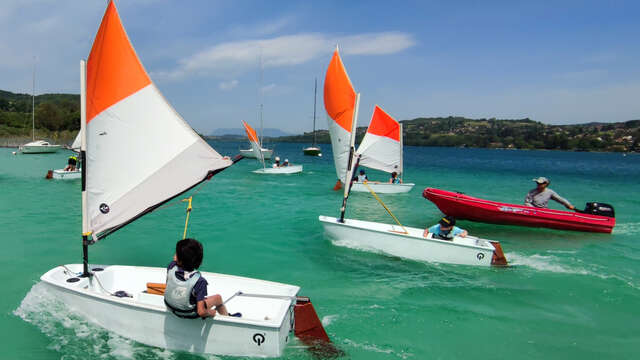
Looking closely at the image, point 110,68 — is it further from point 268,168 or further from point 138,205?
point 268,168

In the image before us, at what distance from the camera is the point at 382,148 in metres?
23.6

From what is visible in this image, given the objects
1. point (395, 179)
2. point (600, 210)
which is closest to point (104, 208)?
point (600, 210)

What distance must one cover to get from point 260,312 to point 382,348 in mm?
2187

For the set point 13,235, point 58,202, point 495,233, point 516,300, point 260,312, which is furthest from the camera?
point 58,202

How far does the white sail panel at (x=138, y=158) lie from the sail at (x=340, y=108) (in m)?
8.17

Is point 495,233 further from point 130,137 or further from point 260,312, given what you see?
point 130,137

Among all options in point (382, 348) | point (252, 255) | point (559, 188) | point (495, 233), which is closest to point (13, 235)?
point (252, 255)

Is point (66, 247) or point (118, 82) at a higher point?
point (118, 82)

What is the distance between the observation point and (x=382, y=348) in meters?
6.34

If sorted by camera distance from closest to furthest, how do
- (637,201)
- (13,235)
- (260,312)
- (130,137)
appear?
(260,312) → (130,137) → (13,235) → (637,201)

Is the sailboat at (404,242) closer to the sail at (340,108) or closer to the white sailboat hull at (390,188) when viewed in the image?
the sail at (340,108)

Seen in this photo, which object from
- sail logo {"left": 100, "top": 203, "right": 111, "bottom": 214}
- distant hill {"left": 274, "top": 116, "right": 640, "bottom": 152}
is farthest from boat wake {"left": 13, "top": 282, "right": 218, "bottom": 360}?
distant hill {"left": 274, "top": 116, "right": 640, "bottom": 152}

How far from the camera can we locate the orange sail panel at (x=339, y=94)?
14.9m

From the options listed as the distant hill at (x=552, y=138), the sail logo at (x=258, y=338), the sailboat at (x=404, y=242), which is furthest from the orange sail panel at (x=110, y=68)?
the distant hill at (x=552, y=138)
